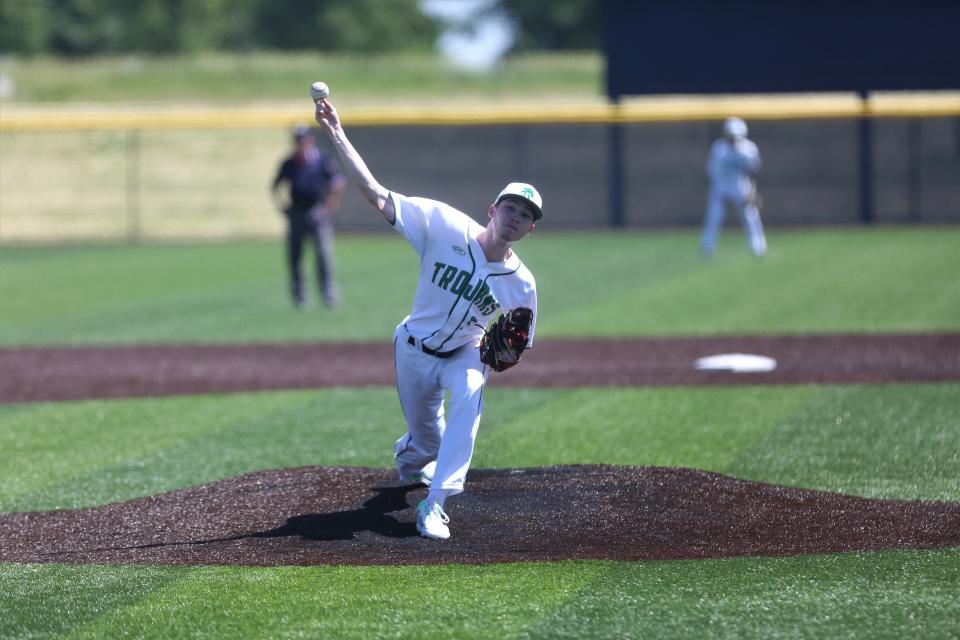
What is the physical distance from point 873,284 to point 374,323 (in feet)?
21.5

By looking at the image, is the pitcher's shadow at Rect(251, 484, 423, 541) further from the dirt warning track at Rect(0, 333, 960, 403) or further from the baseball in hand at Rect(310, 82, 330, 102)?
the dirt warning track at Rect(0, 333, 960, 403)

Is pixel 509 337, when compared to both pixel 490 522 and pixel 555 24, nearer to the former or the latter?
pixel 490 522

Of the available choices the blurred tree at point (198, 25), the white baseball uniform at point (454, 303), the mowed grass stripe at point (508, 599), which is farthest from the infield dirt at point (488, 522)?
the blurred tree at point (198, 25)

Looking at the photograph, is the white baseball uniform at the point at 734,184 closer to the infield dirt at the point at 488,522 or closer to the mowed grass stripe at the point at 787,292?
the mowed grass stripe at the point at 787,292

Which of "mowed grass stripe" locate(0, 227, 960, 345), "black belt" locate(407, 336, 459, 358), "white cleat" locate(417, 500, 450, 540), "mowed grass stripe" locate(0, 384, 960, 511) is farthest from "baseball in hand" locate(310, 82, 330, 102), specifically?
"mowed grass stripe" locate(0, 227, 960, 345)

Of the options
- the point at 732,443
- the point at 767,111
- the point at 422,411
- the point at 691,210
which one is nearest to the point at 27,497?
the point at 422,411

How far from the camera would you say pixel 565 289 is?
17.4m

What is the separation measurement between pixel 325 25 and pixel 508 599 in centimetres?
5362

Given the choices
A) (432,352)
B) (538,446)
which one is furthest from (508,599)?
(538,446)

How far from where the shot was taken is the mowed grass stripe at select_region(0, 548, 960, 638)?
481cm

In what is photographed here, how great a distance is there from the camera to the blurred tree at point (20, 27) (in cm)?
Result: 4944

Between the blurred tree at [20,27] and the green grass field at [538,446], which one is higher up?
the blurred tree at [20,27]

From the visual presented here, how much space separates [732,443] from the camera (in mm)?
8266

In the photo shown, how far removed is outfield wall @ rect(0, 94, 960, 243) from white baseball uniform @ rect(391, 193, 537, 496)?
674 inches
